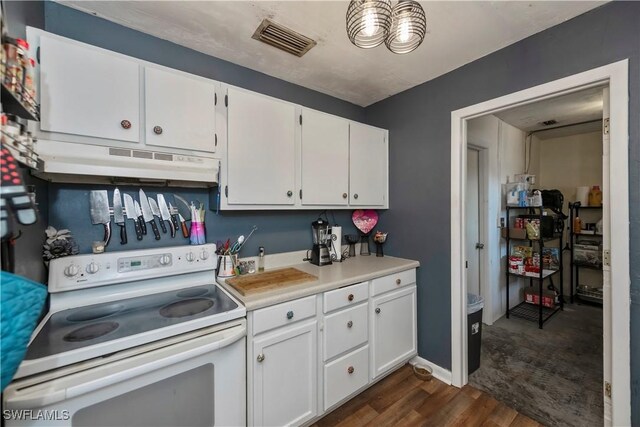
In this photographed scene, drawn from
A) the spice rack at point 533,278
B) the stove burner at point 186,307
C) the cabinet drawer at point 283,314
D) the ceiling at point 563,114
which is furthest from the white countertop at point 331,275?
the spice rack at point 533,278

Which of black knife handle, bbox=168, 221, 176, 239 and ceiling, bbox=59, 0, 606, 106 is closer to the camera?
ceiling, bbox=59, 0, 606, 106

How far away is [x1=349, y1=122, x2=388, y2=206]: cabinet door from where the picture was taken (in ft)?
7.44

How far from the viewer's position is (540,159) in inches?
160

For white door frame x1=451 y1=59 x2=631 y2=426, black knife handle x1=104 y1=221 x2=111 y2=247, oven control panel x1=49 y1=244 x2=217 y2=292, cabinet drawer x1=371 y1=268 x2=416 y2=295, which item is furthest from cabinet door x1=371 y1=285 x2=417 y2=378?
black knife handle x1=104 y1=221 x2=111 y2=247

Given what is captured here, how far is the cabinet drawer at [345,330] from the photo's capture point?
1.65 meters

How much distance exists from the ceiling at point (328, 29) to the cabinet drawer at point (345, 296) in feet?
5.42

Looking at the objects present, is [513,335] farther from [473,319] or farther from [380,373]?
[380,373]

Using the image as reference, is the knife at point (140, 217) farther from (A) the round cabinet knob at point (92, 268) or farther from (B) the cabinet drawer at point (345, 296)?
(B) the cabinet drawer at point (345, 296)

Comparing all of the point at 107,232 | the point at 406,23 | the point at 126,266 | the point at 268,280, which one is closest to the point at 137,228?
the point at 107,232

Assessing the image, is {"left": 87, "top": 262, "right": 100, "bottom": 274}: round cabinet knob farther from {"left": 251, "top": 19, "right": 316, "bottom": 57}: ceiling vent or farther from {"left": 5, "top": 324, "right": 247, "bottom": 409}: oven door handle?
{"left": 251, "top": 19, "right": 316, "bottom": 57}: ceiling vent

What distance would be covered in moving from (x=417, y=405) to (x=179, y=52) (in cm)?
295

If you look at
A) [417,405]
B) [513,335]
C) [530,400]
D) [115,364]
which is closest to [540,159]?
[513,335]

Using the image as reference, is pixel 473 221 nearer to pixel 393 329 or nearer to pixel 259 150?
pixel 393 329

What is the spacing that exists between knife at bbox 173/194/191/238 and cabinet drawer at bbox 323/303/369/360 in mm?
1101
